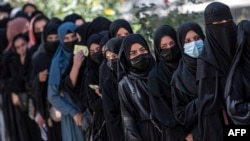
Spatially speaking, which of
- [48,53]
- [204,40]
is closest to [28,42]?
[48,53]

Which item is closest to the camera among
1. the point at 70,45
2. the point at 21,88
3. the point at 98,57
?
the point at 98,57

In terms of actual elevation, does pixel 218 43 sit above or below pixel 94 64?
above

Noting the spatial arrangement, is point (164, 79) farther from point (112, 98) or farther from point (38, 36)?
→ point (38, 36)

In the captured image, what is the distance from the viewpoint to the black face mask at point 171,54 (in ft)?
15.7

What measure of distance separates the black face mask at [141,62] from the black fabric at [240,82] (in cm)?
94

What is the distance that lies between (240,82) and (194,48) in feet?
1.62

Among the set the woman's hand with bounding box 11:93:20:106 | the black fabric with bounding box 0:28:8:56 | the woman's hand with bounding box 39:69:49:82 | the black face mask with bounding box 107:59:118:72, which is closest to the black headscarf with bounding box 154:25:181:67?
the black face mask with bounding box 107:59:118:72

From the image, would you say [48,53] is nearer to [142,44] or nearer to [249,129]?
[142,44]

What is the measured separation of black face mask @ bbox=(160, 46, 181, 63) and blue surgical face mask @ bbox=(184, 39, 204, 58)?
214 millimetres

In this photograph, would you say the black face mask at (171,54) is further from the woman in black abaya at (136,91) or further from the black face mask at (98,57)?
the black face mask at (98,57)

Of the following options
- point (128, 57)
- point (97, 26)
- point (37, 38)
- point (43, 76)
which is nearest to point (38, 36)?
point (37, 38)

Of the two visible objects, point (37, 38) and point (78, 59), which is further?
point (37, 38)

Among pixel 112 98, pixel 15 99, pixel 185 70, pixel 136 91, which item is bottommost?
pixel 15 99

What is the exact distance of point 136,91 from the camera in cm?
505
